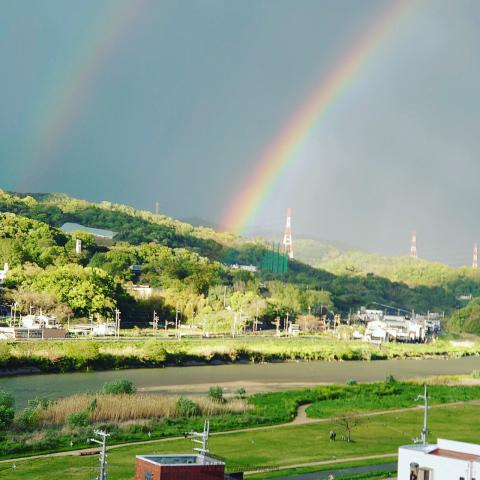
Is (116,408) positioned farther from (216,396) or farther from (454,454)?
(454,454)

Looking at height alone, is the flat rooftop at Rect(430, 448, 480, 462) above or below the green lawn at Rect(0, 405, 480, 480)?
above

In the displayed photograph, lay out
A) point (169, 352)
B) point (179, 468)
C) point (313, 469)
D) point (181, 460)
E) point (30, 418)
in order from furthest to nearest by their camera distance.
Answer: point (169, 352)
point (30, 418)
point (313, 469)
point (181, 460)
point (179, 468)

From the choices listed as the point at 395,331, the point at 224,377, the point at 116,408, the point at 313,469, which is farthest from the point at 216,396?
the point at 395,331

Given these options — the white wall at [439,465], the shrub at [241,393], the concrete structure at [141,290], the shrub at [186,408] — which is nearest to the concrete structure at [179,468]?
the white wall at [439,465]

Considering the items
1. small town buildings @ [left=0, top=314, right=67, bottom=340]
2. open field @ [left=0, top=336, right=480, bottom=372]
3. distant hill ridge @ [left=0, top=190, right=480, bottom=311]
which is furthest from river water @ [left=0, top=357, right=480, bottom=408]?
distant hill ridge @ [left=0, top=190, right=480, bottom=311]

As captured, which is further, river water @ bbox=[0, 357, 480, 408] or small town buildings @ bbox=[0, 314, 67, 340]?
small town buildings @ bbox=[0, 314, 67, 340]

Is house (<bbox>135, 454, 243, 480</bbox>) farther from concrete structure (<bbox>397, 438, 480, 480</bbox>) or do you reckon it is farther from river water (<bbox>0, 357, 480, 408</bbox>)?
river water (<bbox>0, 357, 480, 408</bbox>)

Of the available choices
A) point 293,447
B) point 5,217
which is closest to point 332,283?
point 5,217
